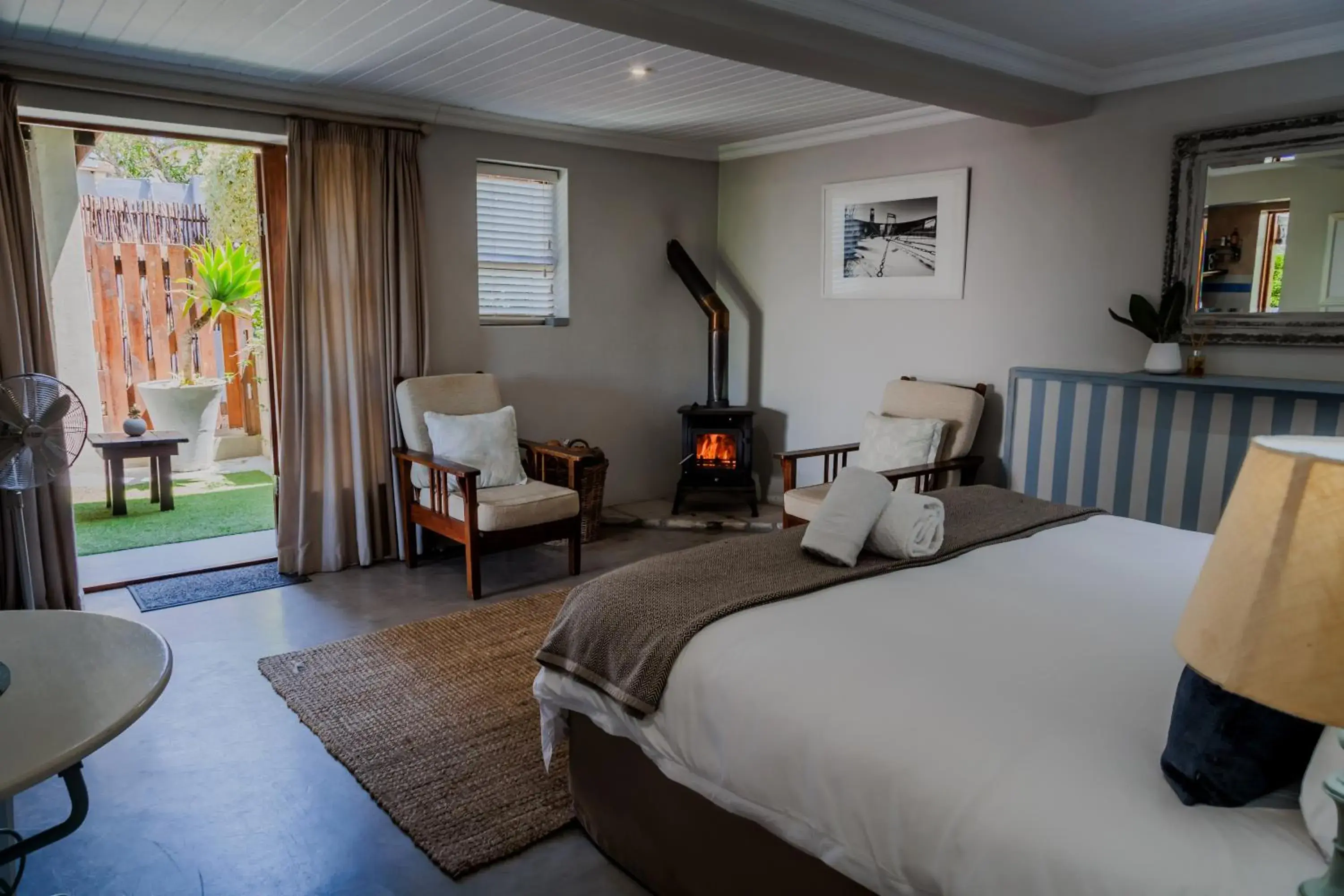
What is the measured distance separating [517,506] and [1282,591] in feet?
11.5

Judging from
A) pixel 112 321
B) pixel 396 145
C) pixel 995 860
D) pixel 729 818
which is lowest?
pixel 729 818

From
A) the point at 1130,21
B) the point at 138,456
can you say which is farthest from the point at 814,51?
the point at 138,456

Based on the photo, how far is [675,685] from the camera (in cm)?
187

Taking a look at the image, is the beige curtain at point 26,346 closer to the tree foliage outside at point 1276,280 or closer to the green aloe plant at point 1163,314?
the green aloe plant at point 1163,314

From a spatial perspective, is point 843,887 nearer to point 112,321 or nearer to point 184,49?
point 184,49

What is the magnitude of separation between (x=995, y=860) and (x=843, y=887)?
379 mm

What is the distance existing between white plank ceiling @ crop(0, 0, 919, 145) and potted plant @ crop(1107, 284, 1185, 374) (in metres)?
1.50

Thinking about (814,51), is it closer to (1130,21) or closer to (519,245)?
(1130,21)

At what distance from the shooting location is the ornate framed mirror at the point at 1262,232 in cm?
333

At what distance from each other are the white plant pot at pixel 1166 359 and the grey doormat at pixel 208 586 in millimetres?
3924

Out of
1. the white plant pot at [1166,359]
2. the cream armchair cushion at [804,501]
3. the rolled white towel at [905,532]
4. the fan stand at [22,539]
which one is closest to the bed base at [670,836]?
the rolled white towel at [905,532]

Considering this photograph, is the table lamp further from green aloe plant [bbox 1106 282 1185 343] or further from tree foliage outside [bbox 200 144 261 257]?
tree foliage outside [bbox 200 144 261 257]

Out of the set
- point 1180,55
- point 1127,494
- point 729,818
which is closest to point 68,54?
point 729,818

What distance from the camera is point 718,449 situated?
547 centimetres
